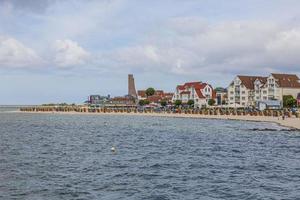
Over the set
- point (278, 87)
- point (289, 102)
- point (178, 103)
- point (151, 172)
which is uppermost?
point (278, 87)

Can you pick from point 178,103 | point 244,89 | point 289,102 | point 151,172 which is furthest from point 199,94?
point 151,172

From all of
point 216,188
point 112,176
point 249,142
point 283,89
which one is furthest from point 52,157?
→ point 283,89

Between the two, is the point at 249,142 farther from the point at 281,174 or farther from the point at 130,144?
the point at 281,174

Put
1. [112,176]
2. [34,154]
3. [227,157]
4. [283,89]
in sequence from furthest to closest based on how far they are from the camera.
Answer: [283,89]
[34,154]
[227,157]
[112,176]

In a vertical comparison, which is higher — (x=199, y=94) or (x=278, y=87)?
(x=278, y=87)

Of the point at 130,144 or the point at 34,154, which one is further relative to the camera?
the point at 130,144

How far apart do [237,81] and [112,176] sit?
512 ft

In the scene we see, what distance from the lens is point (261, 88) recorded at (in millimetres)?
172000

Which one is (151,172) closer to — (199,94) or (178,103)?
(199,94)

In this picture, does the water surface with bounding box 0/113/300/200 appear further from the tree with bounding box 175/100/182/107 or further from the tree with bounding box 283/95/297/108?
the tree with bounding box 175/100/182/107

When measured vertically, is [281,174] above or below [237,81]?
below

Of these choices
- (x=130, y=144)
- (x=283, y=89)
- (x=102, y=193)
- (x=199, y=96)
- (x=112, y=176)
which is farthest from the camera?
(x=199, y=96)

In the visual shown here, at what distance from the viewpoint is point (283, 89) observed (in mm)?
166250

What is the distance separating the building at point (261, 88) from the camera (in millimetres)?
166625
